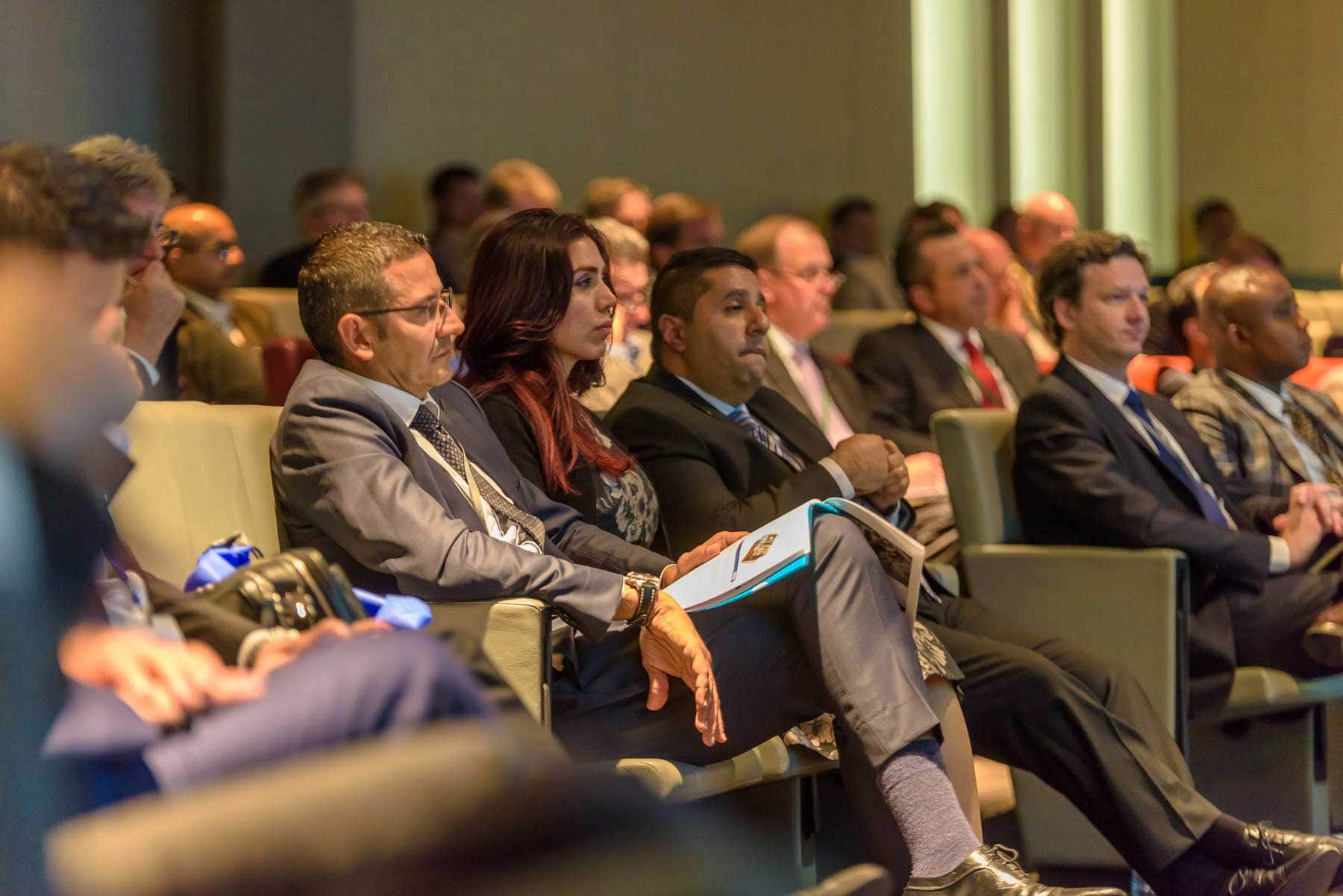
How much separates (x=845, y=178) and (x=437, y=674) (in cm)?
763

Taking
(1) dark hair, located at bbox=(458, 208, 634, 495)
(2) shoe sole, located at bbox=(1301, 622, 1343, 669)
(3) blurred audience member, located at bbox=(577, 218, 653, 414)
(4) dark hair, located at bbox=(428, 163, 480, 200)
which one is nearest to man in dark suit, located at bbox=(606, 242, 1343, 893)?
(1) dark hair, located at bbox=(458, 208, 634, 495)

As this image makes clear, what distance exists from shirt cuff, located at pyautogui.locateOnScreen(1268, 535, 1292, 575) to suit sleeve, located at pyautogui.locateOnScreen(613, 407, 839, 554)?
107 cm

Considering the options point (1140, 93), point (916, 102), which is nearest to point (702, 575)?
point (916, 102)

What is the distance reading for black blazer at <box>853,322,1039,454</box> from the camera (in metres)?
4.79

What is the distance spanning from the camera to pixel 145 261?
313 centimetres

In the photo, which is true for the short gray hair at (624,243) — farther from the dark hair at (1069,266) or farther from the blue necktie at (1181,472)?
the blue necktie at (1181,472)

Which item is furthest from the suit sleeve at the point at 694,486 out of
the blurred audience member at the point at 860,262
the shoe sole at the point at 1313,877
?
the blurred audience member at the point at 860,262

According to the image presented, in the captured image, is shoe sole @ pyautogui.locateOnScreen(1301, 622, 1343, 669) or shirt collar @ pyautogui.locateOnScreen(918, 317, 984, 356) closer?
shoe sole @ pyautogui.locateOnScreen(1301, 622, 1343, 669)

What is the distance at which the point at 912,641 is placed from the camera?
2623mm

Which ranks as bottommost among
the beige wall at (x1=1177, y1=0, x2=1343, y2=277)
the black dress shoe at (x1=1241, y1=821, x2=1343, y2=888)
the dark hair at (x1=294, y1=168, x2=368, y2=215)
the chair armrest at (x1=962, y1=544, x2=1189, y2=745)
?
the black dress shoe at (x1=1241, y1=821, x2=1343, y2=888)

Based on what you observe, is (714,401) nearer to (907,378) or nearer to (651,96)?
(907,378)

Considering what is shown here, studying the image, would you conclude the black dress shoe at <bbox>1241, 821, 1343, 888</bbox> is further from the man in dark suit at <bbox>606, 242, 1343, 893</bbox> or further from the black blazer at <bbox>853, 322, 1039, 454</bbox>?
the black blazer at <bbox>853, 322, 1039, 454</bbox>

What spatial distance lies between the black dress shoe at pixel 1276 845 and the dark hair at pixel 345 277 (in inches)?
64.6

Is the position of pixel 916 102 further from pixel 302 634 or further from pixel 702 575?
pixel 302 634
